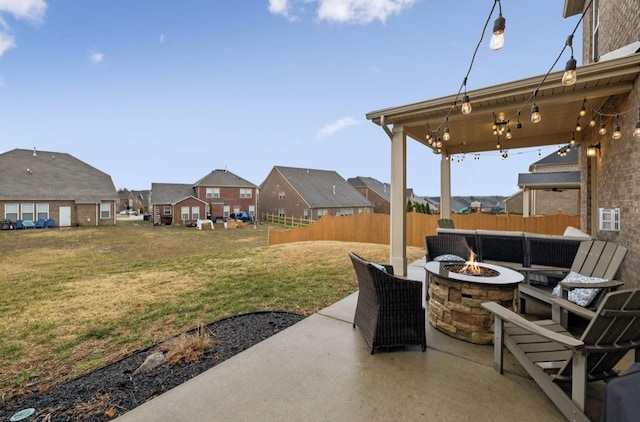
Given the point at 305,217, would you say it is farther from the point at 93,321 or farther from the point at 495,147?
the point at 93,321

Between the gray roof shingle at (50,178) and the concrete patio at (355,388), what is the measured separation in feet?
92.3

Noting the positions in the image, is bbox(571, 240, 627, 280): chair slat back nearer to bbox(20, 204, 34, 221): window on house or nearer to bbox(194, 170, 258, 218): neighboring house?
bbox(194, 170, 258, 218): neighboring house

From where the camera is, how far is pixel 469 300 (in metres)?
2.98

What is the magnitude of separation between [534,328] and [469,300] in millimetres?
1070

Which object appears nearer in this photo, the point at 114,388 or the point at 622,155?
the point at 114,388

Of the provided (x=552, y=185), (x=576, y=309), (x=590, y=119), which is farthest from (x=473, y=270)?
(x=552, y=185)

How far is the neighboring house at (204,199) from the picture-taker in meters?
27.2

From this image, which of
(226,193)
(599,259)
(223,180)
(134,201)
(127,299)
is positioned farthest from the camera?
→ (134,201)

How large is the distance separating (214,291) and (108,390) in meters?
2.88

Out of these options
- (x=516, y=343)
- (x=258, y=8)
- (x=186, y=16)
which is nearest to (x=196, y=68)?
(x=186, y=16)

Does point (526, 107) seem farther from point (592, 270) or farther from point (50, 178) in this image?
point (50, 178)

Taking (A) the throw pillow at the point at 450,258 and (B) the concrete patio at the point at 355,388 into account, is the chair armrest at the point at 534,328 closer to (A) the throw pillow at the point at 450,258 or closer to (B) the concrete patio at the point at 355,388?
(B) the concrete patio at the point at 355,388

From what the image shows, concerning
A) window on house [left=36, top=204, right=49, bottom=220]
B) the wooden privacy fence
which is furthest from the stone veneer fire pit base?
window on house [left=36, top=204, right=49, bottom=220]

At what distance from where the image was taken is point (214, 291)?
521cm
